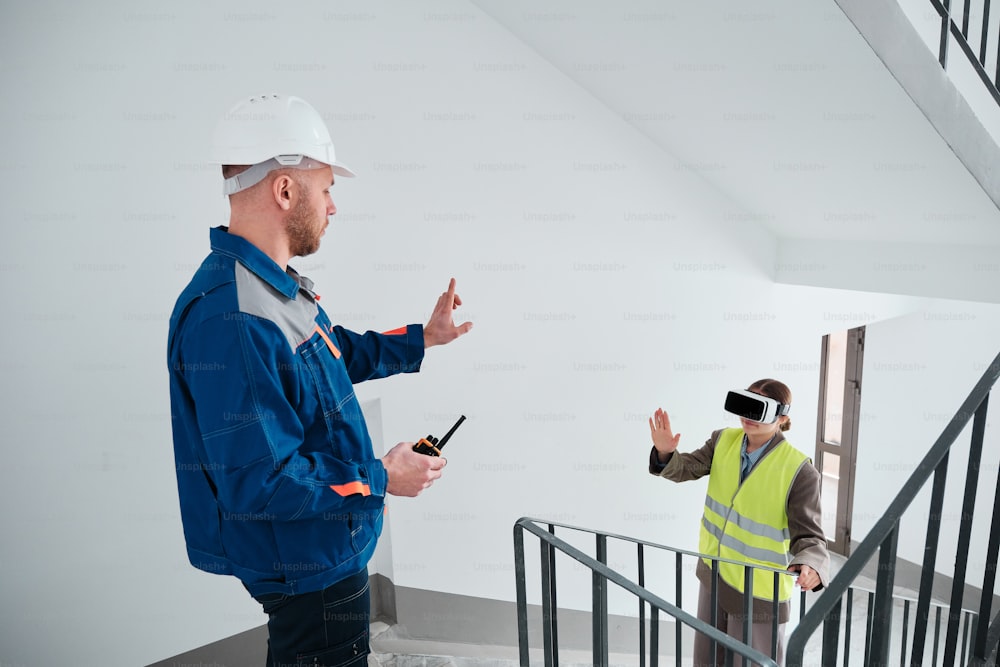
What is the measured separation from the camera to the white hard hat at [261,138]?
163cm

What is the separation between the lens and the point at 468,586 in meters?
4.04

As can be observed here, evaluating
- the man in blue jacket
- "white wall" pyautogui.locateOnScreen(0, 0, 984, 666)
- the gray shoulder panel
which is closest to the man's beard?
the man in blue jacket

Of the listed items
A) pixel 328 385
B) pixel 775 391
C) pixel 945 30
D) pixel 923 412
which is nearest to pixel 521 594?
pixel 328 385

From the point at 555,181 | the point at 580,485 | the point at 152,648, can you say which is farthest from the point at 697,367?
the point at 152,648

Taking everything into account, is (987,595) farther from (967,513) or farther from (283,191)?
(283,191)

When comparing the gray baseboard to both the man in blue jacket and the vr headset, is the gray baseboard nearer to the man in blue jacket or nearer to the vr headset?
the man in blue jacket

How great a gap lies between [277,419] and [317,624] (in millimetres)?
573

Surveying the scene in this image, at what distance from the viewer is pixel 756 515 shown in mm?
2963

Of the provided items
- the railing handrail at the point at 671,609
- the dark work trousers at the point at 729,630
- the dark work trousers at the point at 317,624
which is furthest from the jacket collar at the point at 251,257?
the dark work trousers at the point at 729,630

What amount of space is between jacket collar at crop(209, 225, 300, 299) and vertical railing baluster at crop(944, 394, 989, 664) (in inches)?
66.7

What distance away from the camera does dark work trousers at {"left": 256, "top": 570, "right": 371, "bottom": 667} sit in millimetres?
1729

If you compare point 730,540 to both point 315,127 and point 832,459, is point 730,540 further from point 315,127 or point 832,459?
point 832,459

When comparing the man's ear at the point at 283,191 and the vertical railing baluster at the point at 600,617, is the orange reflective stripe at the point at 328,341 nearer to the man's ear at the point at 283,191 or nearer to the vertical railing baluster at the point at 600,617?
the man's ear at the point at 283,191

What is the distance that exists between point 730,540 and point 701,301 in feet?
7.26
